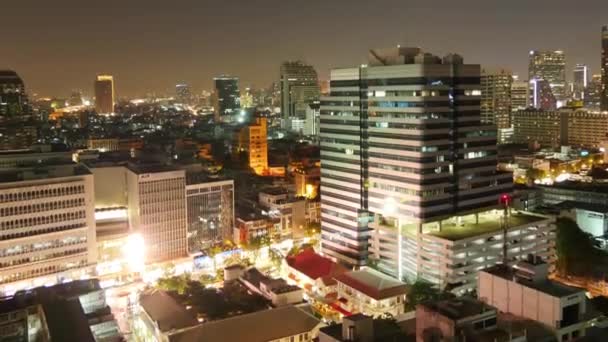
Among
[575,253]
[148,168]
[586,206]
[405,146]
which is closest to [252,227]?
[148,168]

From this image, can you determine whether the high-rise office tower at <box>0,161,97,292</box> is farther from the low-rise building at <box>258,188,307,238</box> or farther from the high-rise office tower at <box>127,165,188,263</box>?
the low-rise building at <box>258,188,307,238</box>

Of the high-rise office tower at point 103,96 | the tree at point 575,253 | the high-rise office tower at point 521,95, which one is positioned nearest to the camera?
the tree at point 575,253

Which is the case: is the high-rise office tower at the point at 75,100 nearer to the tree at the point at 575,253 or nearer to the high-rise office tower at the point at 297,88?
the high-rise office tower at the point at 297,88

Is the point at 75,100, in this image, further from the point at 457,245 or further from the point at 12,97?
the point at 457,245

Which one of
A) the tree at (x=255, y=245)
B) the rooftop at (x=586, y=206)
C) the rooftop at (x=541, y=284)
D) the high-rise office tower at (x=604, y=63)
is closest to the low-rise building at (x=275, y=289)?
the tree at (x=255, y=245)

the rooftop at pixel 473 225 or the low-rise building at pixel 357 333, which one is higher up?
the low-rise building at pixel 357 333
